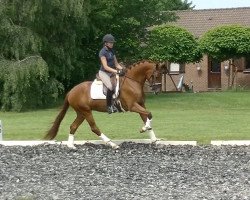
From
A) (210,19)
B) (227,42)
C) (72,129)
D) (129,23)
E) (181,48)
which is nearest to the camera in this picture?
(72,129)

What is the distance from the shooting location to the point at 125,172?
11953 millimetres

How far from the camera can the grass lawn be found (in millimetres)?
19734

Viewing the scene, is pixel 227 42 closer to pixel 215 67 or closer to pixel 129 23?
pixel 215 67

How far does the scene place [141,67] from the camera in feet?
52.5

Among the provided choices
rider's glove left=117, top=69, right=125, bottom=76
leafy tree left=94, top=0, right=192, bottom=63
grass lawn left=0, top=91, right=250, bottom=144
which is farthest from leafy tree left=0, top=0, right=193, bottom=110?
rider's glove left=117, top=69, right=125, bottom=76

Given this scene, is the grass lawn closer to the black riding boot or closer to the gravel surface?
the black riding boot

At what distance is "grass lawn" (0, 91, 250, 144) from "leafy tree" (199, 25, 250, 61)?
455 inches

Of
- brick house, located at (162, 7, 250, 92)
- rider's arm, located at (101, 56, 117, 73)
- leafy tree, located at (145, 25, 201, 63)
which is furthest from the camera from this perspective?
brick house, located at (162, 7, 250, 92)

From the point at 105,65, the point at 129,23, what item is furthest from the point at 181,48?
the point at 105,65

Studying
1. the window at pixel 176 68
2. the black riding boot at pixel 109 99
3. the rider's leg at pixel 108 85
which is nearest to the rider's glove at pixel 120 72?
the rider's leg at pixel 108 85

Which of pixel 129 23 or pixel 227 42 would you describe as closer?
pixel 129 23

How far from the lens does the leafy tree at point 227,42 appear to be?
49.5 meters

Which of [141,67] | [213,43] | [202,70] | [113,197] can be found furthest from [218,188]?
[202,70]

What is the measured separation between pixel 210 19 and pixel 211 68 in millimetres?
5204
